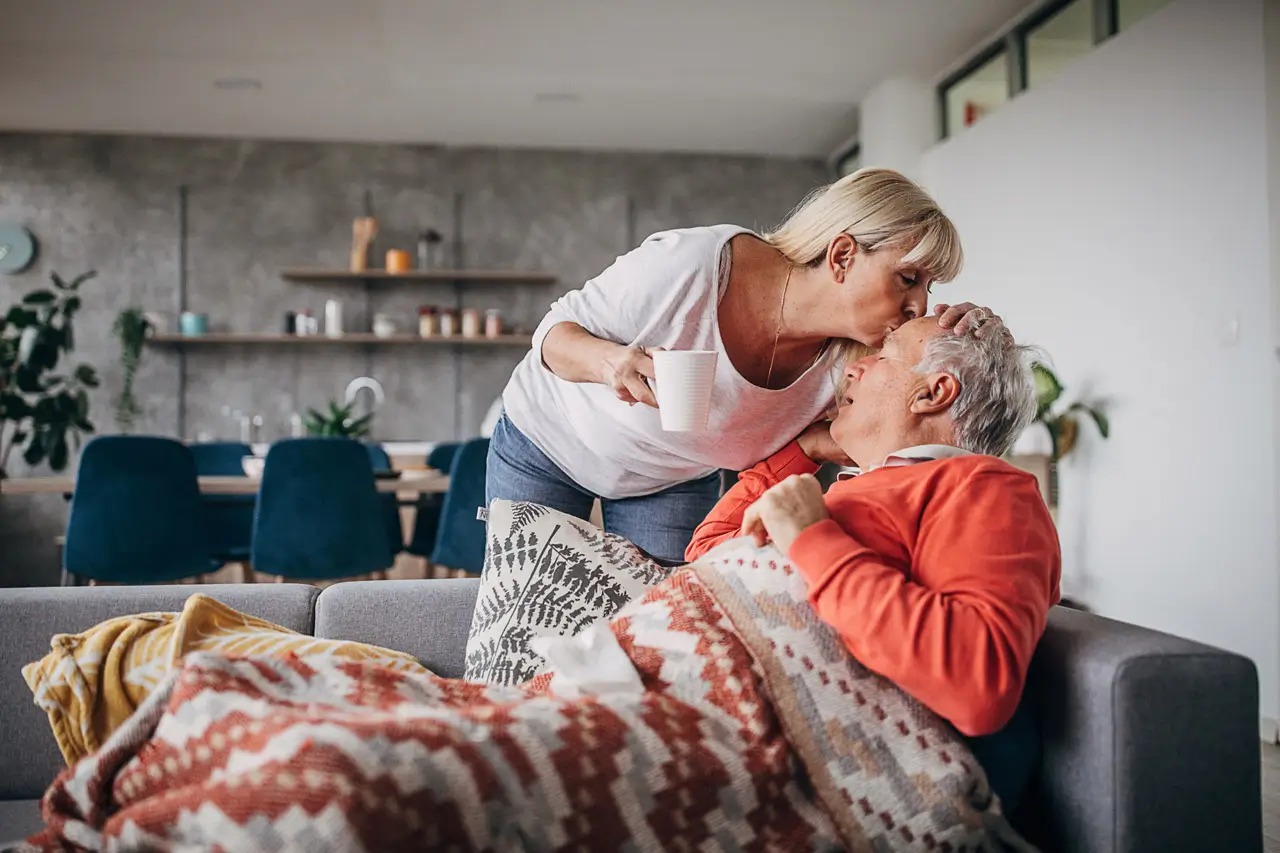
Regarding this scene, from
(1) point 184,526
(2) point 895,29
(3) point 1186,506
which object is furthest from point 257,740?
(2) point 895,29

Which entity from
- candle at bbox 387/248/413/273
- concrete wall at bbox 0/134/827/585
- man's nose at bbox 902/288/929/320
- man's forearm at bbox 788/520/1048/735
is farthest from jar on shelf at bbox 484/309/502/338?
man's forearm at bbox 788/520/1048/735

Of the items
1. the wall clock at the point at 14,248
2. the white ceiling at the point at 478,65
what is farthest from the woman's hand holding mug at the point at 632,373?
the wall clock at the point at 14,248

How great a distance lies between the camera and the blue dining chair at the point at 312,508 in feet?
10.9

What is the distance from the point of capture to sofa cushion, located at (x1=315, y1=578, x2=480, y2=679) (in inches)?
63.3

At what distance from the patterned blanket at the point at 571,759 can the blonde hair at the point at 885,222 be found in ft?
1.80

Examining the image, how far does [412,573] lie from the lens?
5.56m

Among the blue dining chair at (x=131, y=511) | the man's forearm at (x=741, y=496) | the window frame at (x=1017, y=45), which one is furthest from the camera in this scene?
the window frame at (x=1017, y=45)

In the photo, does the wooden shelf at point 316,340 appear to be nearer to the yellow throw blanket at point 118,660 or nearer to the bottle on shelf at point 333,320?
the bottle on shelf at point 333,320

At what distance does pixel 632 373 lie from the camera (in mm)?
1451

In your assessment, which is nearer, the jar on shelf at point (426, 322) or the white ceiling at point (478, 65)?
the white ceiling at point (478, 65)

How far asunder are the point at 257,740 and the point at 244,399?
6.33 metres

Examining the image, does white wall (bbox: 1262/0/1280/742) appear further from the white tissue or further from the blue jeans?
the white tissue

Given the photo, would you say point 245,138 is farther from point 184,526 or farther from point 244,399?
point 184,526

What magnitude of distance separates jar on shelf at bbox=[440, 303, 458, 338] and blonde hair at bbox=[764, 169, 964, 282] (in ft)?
17.5
